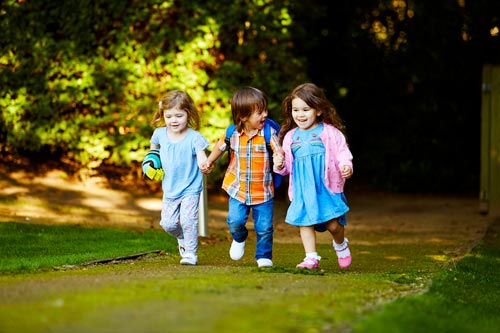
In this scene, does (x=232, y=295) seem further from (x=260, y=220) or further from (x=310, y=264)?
(x=260, y=220)

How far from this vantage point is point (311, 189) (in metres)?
7.00

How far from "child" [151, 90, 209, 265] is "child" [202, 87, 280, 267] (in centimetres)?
26

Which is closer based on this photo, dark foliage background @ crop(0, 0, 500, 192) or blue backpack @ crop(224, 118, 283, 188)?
blue backpack @ crop(224, 118, 283, 188)

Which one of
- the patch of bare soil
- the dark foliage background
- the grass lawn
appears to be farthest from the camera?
the dark foliage background

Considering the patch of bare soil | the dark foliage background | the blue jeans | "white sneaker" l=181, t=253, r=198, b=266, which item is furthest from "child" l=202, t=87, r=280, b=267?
the dark foliage background

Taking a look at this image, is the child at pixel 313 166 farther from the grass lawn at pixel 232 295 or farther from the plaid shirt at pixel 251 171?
the grass lawn at pixel 232 295

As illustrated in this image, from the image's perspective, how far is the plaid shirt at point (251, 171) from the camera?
7160 millimetres

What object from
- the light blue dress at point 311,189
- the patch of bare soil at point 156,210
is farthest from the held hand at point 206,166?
the patch of bare soil at point 156,210

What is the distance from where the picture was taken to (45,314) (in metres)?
4.32

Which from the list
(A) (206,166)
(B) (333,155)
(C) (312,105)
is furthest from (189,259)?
(C) (312,105)

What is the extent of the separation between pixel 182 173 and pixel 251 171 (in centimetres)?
61

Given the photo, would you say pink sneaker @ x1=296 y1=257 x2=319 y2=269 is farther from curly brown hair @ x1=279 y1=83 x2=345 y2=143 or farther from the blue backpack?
curly brown hair @ x1=279 y1=83 x2=345 y2=143

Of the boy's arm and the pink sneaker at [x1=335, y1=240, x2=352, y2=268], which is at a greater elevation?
the boy's arm

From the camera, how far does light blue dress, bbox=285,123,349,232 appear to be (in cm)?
699
